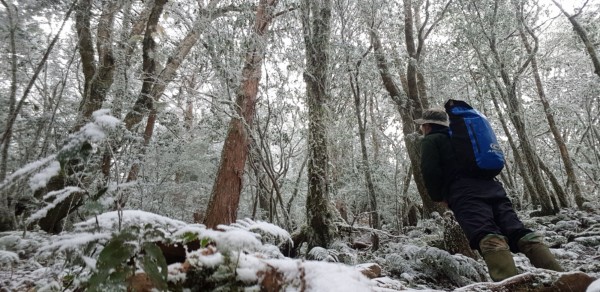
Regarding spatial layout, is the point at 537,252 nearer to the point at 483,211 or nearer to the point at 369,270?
the point at 483,211

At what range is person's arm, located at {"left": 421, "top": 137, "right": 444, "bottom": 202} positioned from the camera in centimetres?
352

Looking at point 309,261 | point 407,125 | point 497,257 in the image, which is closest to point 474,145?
point 497,257

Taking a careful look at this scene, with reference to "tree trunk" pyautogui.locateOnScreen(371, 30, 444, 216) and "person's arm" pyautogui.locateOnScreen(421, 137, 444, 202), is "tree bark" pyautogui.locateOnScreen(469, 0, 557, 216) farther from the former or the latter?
"person's arm" pyautogui.locateOnScreen(421, 137, 444, 202)

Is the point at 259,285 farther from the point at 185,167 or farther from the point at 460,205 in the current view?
the point at 185,167

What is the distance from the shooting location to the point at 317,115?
18.1ft

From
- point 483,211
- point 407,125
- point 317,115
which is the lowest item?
point 483,211

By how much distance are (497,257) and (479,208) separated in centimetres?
44

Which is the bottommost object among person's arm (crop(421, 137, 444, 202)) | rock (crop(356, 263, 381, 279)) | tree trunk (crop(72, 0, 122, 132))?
rock (crop(356, 263, 381, 279))

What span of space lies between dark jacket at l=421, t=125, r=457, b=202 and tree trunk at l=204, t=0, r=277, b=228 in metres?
3.47

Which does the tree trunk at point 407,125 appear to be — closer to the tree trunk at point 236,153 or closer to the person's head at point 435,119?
the person's head at point 435,119

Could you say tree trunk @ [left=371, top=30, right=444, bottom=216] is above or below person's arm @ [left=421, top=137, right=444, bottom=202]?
above

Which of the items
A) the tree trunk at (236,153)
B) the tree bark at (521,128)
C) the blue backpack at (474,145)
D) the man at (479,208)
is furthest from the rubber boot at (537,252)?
the tree bark at (521,128)

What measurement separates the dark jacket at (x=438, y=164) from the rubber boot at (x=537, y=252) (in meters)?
0.76

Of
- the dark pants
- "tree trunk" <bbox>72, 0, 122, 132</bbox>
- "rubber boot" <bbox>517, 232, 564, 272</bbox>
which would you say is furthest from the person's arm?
"tree trunk" <bbox>72, 0, 122, 132</bbox>
